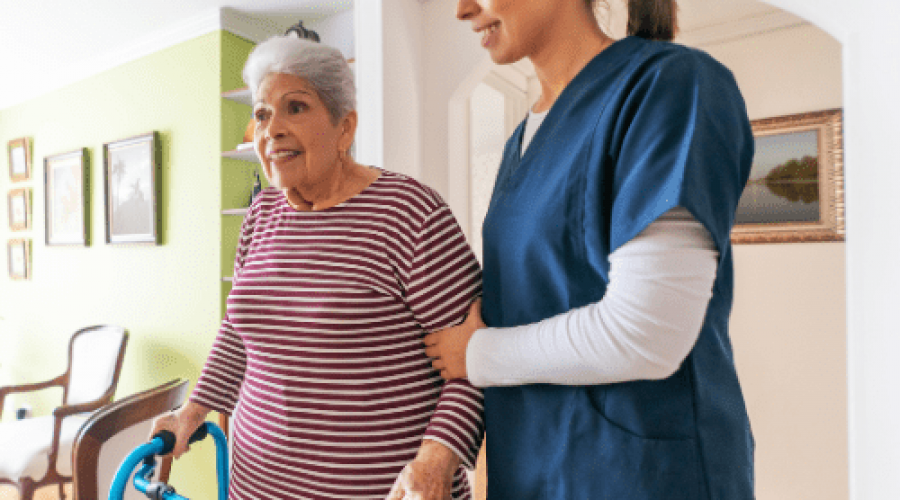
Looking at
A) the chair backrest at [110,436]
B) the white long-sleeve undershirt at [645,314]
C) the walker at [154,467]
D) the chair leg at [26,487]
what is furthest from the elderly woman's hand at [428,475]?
the chair leg at [26,487]

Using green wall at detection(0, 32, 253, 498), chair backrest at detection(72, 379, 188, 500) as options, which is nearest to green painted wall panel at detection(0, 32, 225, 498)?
green wall at detection(0, 32, 253, 498)

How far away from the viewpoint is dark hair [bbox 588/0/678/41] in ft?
2.19

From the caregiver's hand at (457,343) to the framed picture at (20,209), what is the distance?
445 centimetres

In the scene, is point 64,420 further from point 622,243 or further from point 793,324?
point 793,324

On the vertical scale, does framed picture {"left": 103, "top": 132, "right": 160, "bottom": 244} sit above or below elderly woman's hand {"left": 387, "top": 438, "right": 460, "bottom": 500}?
above

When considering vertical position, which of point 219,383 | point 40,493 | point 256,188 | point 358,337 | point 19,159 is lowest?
point 40,493

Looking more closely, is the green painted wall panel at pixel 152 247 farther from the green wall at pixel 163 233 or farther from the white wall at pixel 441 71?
the white wall at pixel 441 71

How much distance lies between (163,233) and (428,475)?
9.04 feet

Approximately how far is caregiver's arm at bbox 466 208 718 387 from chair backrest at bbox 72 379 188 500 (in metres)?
1.58

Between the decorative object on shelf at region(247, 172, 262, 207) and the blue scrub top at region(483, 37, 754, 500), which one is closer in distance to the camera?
the blue scrub top at region(483, 37, 754, 500)

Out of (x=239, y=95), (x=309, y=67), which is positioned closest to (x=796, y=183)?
(x=309, y=67)

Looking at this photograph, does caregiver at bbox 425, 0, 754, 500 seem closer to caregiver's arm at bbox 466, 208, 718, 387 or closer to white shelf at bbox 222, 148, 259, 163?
caregiver's arm at bbox 466, 208, 718, 387

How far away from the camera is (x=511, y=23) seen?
0.65 m

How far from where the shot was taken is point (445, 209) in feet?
2.82
